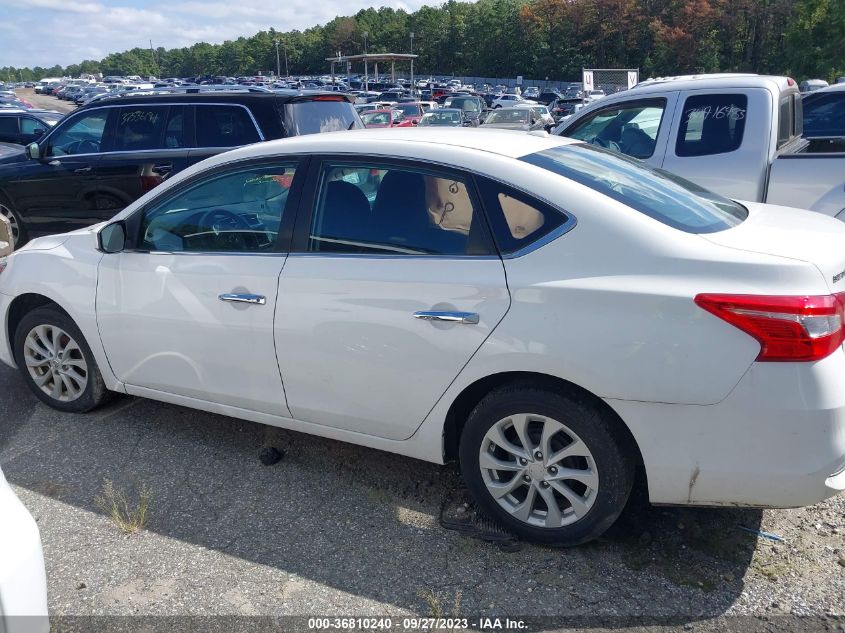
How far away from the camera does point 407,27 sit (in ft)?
369

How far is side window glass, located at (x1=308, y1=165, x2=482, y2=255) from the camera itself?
306 cm

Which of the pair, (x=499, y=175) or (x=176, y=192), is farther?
(x=176, y=192)

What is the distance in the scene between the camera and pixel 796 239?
9.51ft

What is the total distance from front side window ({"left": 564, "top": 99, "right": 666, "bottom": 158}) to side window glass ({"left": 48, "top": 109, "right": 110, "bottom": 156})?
5139 millimetres

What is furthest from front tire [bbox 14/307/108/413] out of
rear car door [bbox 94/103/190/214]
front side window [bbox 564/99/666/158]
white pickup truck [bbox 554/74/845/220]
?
white pickup truck [bbox 554/74/845/220]

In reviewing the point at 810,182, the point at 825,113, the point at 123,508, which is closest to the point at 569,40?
the point at 825,113

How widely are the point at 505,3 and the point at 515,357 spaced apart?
105m

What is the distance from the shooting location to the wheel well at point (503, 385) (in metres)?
2.78

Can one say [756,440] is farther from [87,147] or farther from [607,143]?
[87,147]

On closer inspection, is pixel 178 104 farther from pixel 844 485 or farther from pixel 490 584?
pixel 844 485

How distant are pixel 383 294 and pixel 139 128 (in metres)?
5.88

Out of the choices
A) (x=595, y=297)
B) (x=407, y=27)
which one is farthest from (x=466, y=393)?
(x=407, y=27)

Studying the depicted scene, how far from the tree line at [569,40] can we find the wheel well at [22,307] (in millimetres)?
41758

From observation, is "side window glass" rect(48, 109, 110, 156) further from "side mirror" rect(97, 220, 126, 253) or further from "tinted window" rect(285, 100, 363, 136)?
"side mirror" rect(97, 220, 126, 253)
